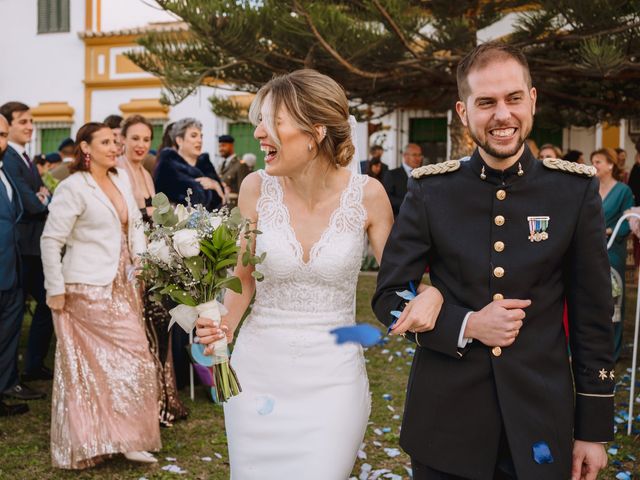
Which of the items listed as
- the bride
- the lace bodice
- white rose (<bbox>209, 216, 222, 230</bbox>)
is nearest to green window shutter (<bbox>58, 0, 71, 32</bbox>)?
the bride

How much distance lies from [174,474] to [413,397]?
2715 millimetres

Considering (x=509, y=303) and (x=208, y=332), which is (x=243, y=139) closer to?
(x=208, y=332)

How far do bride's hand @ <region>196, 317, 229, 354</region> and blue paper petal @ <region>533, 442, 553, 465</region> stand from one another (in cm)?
107

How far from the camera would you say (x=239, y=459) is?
2877 millimetres

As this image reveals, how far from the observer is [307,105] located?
2809 mm

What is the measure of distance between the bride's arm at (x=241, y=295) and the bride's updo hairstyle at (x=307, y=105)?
294 millimetres

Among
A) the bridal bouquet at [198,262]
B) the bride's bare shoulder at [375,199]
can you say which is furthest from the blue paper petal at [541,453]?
the bride's bare shoulder at [375,199]

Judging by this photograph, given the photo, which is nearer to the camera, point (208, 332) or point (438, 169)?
point (438, 169)

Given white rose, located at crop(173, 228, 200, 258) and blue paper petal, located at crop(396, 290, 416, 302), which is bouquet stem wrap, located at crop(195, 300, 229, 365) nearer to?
white rose, located at crop(173, 228, 200, 258)

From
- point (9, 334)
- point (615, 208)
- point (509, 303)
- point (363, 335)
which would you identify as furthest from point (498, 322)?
point (615, 208)

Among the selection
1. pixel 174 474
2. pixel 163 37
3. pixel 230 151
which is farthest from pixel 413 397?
pixel 230 151

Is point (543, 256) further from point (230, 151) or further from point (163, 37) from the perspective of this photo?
point (230, 151)

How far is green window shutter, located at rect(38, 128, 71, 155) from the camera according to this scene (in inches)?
805

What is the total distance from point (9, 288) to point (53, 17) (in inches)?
658
